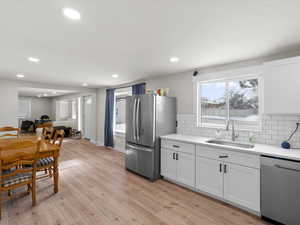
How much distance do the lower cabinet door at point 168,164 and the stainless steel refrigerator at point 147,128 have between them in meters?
0.11

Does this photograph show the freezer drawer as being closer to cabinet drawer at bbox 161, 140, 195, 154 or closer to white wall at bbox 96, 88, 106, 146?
cabinet drawer at bbox 161, 140, 195, 154

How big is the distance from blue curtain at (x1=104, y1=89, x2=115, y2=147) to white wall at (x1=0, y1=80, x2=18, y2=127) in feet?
9.02

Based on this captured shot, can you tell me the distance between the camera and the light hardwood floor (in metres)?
2.09

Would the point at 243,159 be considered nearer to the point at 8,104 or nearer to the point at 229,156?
the point at 229,156

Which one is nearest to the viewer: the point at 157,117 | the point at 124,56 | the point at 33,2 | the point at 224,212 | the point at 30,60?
the point at 33,2

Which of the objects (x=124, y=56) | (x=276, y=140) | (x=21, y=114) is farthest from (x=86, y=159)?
(x=21, y=114)

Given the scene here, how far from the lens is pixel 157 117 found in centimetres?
338

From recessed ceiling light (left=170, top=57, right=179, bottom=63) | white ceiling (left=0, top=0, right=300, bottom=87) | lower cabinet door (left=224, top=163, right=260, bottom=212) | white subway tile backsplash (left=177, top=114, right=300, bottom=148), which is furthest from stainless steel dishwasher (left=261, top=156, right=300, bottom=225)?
recessed ceiling light (left=170, top=57, right=179, bottom=63)

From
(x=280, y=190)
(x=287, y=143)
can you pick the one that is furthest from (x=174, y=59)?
(x=280, y=190)

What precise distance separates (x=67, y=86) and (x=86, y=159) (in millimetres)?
3004

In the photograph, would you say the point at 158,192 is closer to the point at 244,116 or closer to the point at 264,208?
the point at 264,208

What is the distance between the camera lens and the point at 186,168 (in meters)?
2.97

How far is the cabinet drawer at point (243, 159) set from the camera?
2176 millimetres

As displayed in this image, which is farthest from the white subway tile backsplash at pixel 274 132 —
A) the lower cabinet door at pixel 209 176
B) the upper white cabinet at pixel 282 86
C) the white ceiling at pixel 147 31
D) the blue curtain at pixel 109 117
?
the blue curtain at pixel 109 117
